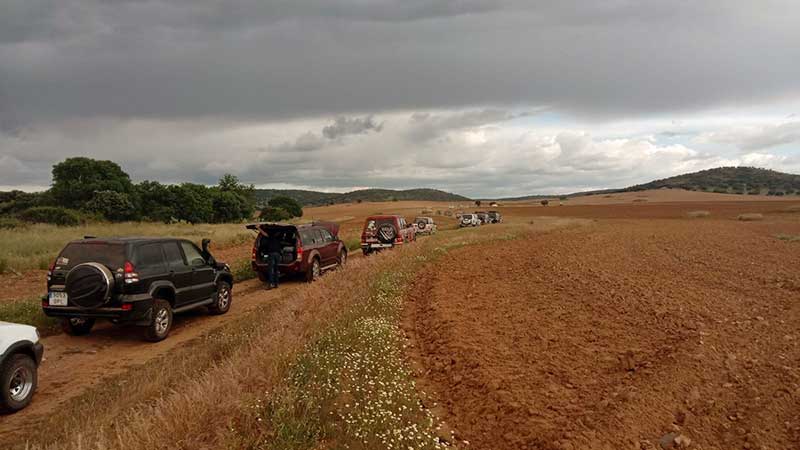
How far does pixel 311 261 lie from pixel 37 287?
8.15 meters

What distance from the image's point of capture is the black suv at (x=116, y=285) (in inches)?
331

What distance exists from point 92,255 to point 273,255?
21.0 ft

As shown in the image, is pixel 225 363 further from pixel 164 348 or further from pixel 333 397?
pixel 164 348

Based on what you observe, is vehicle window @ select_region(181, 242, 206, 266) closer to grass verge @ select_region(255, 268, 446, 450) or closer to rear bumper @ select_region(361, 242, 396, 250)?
grass verge @ select_region(255, 268, 446, 450)

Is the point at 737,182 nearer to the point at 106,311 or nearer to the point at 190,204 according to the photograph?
the point at 190,204

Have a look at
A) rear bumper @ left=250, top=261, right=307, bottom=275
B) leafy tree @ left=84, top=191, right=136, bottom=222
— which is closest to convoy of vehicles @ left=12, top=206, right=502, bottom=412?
rear bumper @ left=250, top=261, right=307, bottom=275

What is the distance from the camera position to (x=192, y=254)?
10961mm

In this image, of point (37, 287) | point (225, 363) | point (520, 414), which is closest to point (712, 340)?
point (520, 414)

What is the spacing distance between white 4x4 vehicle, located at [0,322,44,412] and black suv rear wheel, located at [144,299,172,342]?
2.45 m

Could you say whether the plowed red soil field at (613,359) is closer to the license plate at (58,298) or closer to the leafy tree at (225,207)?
the license plate at (58,298)

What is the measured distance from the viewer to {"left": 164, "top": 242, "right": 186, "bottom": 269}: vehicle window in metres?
9.98

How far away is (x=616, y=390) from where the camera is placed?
5516 millimetres

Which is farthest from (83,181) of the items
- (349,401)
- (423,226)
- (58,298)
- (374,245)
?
(349,401)

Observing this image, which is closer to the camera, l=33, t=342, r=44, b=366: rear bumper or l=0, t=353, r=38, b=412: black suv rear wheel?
l=0, t=353, r=38, b=412: black suv rear wheel
